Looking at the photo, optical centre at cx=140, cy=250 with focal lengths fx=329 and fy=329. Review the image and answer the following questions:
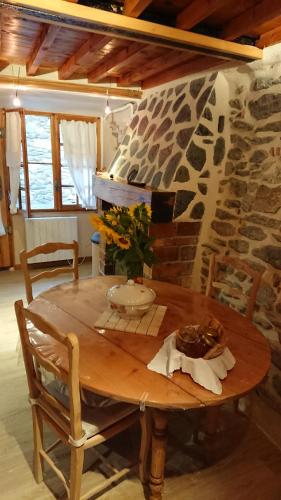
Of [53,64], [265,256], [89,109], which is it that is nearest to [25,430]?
[265,256]

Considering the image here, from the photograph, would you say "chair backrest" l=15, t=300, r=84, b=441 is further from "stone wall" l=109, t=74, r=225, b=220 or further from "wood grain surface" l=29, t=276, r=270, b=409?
"stone wall" l=109, t=74, r=225, b=220

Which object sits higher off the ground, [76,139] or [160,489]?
[76,139]

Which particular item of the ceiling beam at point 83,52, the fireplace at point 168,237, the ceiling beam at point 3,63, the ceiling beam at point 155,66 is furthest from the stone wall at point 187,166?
the ceiling beam at point 3,63

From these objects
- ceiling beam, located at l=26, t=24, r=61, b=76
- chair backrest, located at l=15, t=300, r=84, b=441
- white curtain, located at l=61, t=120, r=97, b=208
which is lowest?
chair backrest, located at l=15, t=300, r=84, b=441

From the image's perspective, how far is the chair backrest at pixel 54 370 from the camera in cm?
115

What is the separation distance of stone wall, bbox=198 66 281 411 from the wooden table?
0.53m

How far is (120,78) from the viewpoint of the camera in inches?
143

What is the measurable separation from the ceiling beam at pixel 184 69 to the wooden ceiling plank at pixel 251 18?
44 centimetres

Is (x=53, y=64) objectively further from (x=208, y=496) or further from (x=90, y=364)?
(x=208, y=496)

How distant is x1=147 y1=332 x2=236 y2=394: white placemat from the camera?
47.8 inches

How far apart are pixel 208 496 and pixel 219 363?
0.85m

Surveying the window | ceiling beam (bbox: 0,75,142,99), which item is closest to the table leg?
ceiling beam (bbox: 0,75,142,99)

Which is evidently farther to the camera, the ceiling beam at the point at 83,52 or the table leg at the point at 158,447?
the ceiling beam at the point at 83,52

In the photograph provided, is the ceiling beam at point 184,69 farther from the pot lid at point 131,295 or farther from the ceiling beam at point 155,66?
the pot lid at point 131,295
